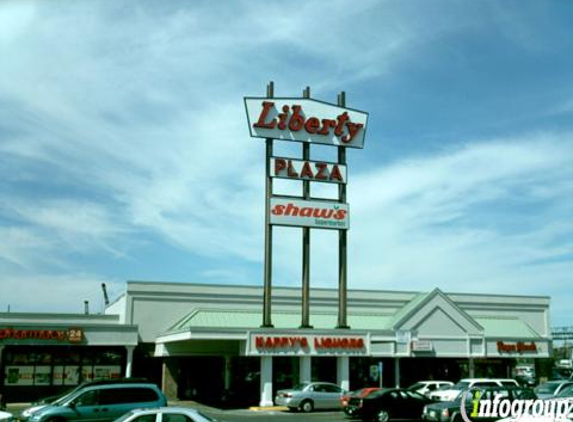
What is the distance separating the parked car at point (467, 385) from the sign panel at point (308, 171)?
601 inches

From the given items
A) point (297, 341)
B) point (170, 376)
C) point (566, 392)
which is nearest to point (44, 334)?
point (170, 376)

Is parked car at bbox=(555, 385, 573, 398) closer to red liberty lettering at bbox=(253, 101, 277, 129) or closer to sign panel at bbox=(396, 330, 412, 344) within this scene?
sign panel at bbox=(396, 330, 412, 344)

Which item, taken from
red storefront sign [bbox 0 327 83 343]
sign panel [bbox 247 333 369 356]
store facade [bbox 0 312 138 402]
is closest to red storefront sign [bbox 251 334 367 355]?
sign panel [bbox 247 333 369 356]

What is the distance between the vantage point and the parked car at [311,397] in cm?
3762

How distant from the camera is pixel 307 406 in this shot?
3788 centimetres

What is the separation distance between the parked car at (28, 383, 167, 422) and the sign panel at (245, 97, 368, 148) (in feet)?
75.8

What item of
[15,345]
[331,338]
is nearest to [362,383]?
[331,338]

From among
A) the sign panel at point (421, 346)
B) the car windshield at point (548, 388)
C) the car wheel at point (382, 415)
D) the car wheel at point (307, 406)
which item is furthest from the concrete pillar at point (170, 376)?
the car windshield at point (548, 388)

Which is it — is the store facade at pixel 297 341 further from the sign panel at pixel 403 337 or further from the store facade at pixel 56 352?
the store facade at pixel 56 352

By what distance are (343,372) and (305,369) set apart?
244 centimetres

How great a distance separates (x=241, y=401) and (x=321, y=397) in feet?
24.9

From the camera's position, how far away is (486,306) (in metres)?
Answer: 57.8

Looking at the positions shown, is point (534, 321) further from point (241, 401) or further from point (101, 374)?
point (101, 374)

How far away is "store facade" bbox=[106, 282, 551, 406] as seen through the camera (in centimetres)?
4266
